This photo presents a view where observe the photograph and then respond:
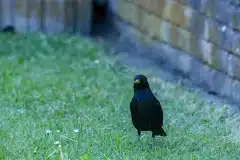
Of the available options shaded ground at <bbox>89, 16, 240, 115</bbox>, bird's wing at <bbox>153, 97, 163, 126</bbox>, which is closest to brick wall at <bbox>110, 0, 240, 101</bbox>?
shaded ground at <bbox>89, 16, 240, 115</bbox>

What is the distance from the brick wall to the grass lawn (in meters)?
0.31

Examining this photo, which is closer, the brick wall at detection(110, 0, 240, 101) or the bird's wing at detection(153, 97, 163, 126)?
the bird's wing at detection(153, 97, 163, 126)

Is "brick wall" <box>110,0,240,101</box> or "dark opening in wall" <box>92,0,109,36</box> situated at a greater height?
"brick wall" <box>110,0,240,101</box>

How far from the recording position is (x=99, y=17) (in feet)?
35.1

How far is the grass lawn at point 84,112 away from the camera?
6.06 metres

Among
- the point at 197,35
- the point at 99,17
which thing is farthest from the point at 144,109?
the point at 99,17

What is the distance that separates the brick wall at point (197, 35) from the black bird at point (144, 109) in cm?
159

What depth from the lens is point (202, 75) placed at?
8250 mm

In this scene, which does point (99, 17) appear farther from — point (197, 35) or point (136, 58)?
point (197, 35)

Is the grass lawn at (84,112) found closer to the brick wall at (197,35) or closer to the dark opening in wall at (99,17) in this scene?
the brick wall at (197,35)

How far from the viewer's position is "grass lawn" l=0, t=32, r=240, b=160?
6.06 m

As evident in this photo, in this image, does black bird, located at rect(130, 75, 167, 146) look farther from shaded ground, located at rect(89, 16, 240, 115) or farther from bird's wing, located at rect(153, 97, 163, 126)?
shaded ground, located at rect(89, 16, 240, 115)

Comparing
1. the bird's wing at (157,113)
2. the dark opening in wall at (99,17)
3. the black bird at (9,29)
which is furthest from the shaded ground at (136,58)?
the bird's wing at (157,113)

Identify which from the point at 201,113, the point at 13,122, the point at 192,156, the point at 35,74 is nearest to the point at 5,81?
the point at 35,74
